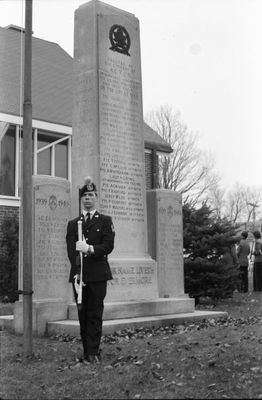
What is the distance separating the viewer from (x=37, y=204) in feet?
32.8

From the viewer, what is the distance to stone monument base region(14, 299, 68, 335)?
30.7 ft

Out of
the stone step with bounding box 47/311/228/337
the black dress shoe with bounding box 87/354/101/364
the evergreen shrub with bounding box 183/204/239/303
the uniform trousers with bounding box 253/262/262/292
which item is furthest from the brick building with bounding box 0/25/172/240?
the black dress shoe with bounding box 87/354/101/364

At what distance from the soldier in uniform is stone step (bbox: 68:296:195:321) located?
7.57ft

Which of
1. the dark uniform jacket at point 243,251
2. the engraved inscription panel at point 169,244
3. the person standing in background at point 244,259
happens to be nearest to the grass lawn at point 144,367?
the engraved inscription panel at point 169,244

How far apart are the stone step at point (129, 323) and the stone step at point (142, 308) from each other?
0.12 meters

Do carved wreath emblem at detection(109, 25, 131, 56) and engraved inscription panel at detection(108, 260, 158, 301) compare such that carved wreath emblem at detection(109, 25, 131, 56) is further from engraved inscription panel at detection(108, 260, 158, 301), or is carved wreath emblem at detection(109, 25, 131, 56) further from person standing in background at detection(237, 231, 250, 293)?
person standing in background at detection(237, 231, 250, 293)

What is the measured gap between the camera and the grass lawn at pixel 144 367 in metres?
5.86

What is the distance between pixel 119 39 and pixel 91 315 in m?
5.81

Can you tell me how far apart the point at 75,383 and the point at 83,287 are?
136 cm

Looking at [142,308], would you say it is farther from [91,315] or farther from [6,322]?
[91,315]

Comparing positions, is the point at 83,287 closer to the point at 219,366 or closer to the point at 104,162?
the point at 219,366

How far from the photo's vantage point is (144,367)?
Result: 6.70 meters

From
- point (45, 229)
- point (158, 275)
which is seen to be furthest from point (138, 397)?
point (158, 275)

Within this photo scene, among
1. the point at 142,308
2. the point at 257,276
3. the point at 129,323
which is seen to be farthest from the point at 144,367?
the point at 257,276
